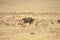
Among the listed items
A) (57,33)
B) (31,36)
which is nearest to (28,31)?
(31,36)

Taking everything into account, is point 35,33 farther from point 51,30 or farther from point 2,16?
point 2,16

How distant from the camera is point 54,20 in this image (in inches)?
30.7

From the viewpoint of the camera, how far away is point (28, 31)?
2.42 ft

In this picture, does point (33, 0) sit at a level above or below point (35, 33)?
above

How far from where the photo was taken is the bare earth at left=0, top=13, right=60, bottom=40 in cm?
72

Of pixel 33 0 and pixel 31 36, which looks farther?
pixel 33 0

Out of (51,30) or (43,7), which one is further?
(43,7)

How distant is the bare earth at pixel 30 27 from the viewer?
72 cm

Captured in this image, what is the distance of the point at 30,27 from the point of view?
0.75m

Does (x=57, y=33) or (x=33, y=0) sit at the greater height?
(x=33, y=0)

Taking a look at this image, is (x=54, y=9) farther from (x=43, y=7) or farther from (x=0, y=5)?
(x=0, y=5)

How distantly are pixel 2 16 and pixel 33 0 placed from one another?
0.75 ft

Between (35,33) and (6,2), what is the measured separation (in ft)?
0.97

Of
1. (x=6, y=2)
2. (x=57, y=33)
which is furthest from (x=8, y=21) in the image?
(x=57, y=33)
